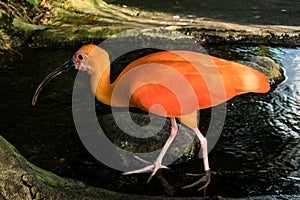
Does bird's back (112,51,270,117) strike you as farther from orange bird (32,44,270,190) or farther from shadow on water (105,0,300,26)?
shadow on water (105,0,300,26)

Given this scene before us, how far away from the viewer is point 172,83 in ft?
10.1

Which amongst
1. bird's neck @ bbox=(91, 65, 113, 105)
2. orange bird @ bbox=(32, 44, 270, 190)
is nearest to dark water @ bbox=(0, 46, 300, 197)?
orange bird @ bbox=(32, 44, 270, 190)

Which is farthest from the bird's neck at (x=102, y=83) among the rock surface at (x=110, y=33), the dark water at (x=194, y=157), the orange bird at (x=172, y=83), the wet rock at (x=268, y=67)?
the rock surface at (x=110, y=33)

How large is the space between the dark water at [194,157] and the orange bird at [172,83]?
173 mm

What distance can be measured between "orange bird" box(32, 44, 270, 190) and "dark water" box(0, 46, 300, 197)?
173 mm

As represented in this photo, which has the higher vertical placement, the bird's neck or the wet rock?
the bird's neck

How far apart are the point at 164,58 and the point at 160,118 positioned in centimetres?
58

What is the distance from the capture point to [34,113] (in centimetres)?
402

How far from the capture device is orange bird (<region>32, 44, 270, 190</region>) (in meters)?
3.08

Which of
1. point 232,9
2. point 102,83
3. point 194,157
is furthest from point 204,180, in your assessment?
point 232,9

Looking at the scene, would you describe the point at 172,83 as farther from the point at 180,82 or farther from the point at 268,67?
the point at 268,67

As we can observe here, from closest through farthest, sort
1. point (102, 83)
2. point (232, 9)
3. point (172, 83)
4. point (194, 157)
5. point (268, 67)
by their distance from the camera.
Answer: point (172, 83) → point (102, 83) → point (194, 157) → point (268, 67) → point (232, 9)

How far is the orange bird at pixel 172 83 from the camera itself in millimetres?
3082

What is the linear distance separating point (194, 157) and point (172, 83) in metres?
0.63
